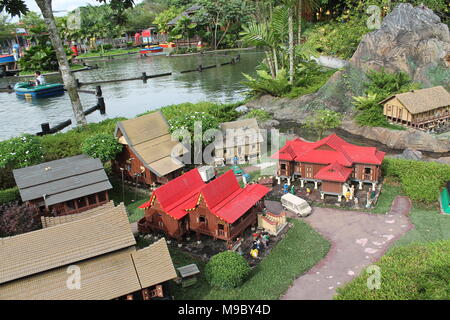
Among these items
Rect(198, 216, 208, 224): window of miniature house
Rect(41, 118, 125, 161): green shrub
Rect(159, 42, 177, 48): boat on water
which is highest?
Rect(159, 42, 177, 48): boat on water

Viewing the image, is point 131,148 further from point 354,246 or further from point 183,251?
point 354,246

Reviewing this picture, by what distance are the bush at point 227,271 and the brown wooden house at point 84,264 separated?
2411mm

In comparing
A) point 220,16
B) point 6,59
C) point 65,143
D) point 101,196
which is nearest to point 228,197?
point 101,196

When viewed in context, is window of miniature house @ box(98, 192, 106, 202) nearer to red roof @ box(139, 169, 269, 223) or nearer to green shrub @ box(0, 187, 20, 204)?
red roof @ box(139, 169, 269, 223)

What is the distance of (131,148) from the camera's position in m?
29.4

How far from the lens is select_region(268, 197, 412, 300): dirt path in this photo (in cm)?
1905

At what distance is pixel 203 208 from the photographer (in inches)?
891

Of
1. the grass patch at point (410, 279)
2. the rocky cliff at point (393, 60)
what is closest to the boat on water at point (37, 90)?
the rocky cliff at point (393, 60)

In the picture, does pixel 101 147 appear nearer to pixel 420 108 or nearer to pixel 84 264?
pixel 84 264

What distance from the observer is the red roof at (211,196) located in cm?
2236

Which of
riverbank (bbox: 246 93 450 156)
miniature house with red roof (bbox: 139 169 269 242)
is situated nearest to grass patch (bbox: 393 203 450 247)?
miniature house with red roof (bbox: 139 169 269 242)

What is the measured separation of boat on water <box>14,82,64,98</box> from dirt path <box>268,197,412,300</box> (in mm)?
48104

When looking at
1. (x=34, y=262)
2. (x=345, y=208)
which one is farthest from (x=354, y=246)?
(x=34, y=262)

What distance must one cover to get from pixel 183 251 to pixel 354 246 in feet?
31.5
